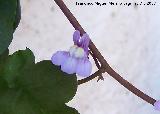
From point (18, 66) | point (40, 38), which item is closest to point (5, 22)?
point (18, 66)

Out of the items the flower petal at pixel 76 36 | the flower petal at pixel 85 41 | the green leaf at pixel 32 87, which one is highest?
the flower petal at pixel 76 36

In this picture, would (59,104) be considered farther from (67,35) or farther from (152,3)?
(152,3)

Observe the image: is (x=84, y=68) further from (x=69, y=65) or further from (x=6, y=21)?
(x=6, y=21)

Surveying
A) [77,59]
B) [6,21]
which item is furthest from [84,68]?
[6,21]

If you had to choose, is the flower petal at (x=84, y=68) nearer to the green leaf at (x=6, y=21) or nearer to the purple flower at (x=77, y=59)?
the purple flower at (x=77, y=59)

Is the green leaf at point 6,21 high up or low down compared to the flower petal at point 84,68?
up

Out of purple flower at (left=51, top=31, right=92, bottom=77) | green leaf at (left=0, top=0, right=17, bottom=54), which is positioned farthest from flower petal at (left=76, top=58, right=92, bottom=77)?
green leaf at (left=0, top=0, right=17, bottom=54)

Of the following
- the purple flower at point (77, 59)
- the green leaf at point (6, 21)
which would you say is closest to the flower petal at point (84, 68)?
the purple flower at point (77, 59)

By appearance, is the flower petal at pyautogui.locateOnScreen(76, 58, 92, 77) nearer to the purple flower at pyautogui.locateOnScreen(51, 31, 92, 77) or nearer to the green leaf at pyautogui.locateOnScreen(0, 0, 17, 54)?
the purple flower at pyautogui.locateOnScreen(51, 31, 92, 77)
